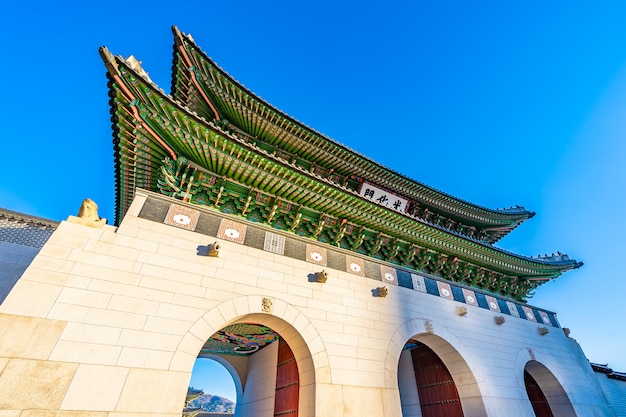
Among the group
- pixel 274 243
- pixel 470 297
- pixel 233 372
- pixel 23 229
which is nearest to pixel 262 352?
pixel 233 372

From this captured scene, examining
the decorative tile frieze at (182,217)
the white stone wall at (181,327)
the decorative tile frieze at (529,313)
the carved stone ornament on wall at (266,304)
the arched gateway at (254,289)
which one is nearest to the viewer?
the white stone wall at (181,327)

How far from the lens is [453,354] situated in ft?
30.1

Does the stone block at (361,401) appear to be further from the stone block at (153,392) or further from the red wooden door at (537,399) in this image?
the red wooden door at (537,399)

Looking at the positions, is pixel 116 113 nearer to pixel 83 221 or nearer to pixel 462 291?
pixel 83 221

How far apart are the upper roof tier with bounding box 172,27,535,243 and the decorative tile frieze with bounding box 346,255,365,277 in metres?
4.22

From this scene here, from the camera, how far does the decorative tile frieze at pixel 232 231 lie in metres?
7.27

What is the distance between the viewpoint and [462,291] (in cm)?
1083

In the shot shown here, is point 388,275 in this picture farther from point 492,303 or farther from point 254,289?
point 492,303

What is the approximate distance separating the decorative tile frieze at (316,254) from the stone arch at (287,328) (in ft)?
5.15

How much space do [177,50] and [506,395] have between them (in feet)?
49.1

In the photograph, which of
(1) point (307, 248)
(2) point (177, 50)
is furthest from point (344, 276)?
(2) point (177, 50)

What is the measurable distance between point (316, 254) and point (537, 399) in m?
11.3

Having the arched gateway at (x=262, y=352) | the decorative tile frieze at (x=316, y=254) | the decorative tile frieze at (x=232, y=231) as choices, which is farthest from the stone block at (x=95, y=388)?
the decorative tile frieze at (x=316, y=254)

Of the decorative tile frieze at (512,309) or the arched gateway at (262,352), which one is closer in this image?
the arched gateway at (262,352)
